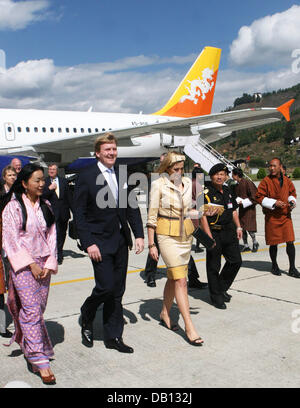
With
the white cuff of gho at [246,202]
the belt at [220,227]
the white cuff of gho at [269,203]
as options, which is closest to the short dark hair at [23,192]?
the belt at [220,227]

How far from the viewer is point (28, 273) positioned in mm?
3385

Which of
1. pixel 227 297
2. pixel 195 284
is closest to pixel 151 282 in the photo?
pixel 195 284

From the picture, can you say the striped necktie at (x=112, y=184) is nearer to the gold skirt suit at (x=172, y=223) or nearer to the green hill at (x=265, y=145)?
the gold skirt suit at (x=172, y=223)

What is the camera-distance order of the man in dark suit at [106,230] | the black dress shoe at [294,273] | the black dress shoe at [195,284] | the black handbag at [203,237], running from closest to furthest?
the man in dark suit at [106,230], the black handbag at [203,237], the black dress shoe at [195,284], the black dress shoe at [294,273]

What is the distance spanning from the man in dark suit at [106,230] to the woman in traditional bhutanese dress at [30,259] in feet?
1.08

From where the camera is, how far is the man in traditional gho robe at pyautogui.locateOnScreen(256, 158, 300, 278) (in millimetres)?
6391

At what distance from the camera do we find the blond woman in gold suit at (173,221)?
4023mm

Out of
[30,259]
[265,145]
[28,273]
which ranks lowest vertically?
[28,273]

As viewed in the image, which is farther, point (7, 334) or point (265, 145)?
point (265, 145)

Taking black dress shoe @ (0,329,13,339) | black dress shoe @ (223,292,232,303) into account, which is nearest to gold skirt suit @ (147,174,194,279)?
black dress shoe @ (223,292,232,303)

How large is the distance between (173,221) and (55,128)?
15389mm

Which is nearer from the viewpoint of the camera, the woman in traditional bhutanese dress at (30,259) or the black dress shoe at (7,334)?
the woman in traditional bhutanese dress at (30,259)

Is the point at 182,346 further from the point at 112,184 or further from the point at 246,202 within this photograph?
the point at 246,202
